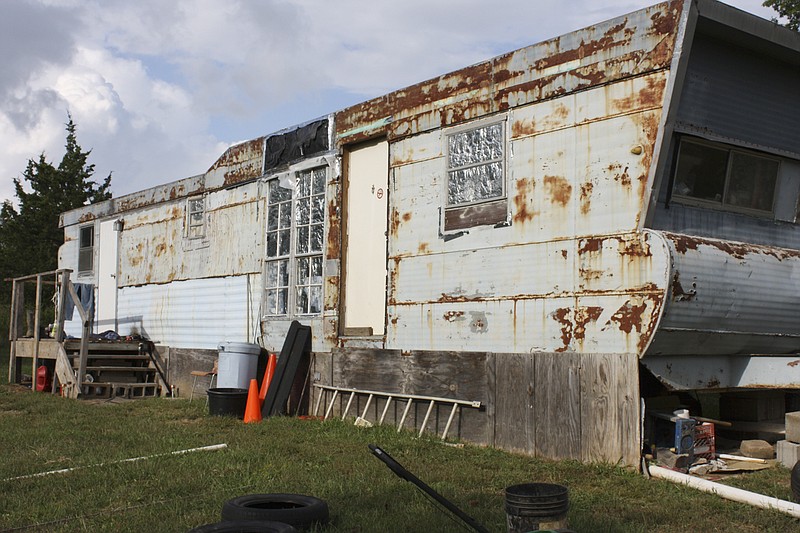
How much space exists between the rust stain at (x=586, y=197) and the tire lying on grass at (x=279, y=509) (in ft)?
14.3

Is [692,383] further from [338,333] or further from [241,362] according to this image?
[241,362]

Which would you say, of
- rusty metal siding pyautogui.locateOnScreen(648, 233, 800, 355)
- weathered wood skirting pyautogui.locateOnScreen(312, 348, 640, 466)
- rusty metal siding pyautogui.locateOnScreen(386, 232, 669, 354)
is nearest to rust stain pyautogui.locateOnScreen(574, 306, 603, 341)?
rusty metal siding pyautogui.locateOnScreen(386, 232, 669, 354)

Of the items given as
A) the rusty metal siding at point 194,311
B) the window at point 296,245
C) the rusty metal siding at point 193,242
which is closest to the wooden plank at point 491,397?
the window at point 296,245

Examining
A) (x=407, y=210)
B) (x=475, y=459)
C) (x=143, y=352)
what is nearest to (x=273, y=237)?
(x=407, y=210)

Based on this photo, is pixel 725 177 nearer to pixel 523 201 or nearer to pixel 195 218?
pixel 523 201

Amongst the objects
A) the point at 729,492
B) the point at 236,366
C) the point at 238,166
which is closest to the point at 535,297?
the point at 729,492

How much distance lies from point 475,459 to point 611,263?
7.90 feet

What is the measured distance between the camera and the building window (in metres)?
15.1

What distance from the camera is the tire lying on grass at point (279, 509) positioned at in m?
5.46

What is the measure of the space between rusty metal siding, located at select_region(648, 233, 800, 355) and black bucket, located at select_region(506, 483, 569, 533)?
342cm

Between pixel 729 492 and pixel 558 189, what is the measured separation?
139 inches

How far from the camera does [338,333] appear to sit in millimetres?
11719

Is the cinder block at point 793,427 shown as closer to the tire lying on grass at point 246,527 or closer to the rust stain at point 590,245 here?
the rust stain at point 590,245

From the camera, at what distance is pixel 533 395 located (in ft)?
29.2
